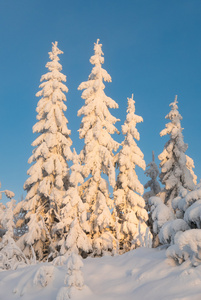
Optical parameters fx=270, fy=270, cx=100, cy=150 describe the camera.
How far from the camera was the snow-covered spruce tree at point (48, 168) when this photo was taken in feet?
63.9

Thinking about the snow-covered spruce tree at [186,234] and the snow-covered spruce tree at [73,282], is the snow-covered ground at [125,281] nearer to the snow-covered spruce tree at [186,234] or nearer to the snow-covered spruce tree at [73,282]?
the snow-covered spruce tree at [73,282]

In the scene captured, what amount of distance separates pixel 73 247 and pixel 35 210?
18.2 feet

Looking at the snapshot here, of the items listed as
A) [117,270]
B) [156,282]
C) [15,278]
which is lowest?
[156,282]

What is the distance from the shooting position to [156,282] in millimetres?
6406

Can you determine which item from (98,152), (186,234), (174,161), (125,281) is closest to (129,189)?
(98,152)

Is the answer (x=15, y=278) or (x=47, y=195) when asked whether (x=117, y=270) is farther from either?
(x=47, y=195)

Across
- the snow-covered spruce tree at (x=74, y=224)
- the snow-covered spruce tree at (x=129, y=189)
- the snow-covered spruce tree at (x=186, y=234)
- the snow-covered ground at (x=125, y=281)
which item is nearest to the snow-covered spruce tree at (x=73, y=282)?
the snow-covered ground at (x=125, y=281)

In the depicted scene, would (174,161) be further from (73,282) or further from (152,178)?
(73,282)

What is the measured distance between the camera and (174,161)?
23406 mm

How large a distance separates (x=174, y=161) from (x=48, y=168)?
1079 centimetres

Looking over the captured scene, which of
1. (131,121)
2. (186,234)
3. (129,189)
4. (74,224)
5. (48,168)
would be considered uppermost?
(131,121)

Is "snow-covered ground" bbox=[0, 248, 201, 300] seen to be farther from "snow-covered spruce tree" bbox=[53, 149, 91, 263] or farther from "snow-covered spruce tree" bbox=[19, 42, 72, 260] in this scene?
"snow-covered spruce tree" bbox=[19, 42, 72, 260]

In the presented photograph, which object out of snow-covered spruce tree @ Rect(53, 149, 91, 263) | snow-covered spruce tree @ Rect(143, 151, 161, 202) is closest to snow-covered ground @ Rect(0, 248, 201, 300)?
snow-covered spruce tree @ Rect(53, 149, 91, 263)

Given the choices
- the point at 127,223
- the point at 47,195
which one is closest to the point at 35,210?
the point at 47,195
